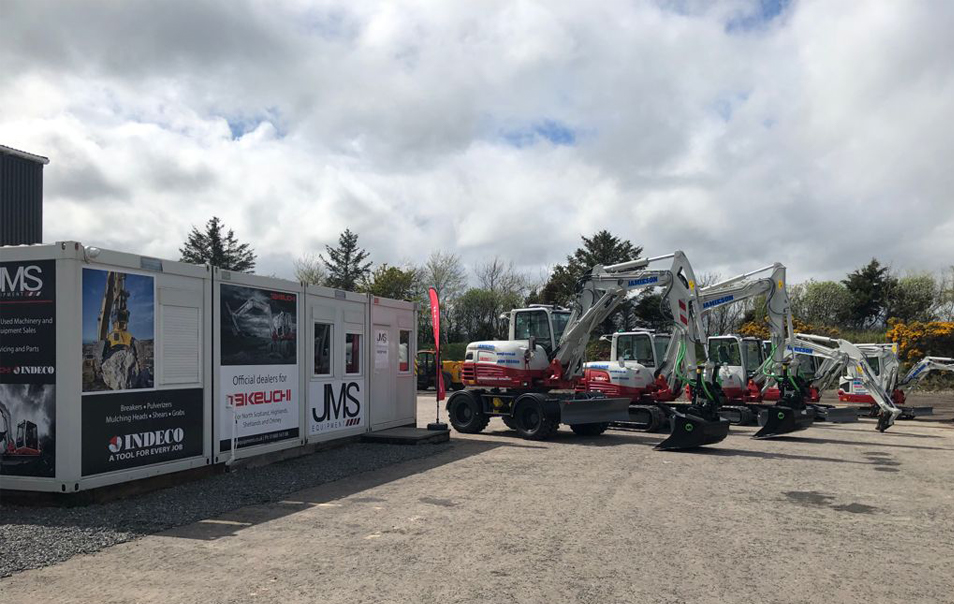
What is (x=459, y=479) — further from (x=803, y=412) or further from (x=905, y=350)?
(x=905, y=350)

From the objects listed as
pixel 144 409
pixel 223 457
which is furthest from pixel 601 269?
pixel 144 409

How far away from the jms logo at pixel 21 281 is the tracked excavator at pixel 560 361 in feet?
32.8

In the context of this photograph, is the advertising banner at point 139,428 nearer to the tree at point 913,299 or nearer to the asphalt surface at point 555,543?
the asphalt surface at point 555,543

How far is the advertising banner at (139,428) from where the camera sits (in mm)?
8203

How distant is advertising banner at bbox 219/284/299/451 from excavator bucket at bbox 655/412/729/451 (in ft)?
22.8

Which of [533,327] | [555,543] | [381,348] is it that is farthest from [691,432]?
[555,543]

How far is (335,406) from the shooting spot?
42.0ft

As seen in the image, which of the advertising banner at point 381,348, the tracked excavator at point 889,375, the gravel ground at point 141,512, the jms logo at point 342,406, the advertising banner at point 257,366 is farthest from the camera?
the tracked excavator at point 889,375

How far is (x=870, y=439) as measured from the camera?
677 inches

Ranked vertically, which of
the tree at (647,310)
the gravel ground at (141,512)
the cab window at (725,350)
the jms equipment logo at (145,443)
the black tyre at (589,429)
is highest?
the tree at (647,310)

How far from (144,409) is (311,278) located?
50658 millimetres

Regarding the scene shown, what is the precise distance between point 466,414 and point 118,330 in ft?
32.1

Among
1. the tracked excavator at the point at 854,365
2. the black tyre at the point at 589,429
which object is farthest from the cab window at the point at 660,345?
the black tyre at the point at 589,429

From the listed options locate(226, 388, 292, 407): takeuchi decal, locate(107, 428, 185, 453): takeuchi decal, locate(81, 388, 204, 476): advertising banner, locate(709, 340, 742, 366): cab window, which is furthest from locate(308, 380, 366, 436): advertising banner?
locate(709, 340, 742, 366): cab window
